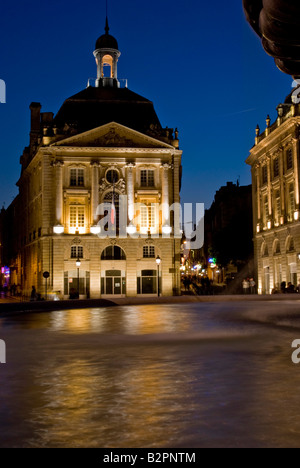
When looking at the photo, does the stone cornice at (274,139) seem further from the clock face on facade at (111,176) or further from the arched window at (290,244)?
the clock face on facade at (111,176)

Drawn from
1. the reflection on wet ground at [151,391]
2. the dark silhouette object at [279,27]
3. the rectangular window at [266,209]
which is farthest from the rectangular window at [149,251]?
the dark silhouette object at [279,27]

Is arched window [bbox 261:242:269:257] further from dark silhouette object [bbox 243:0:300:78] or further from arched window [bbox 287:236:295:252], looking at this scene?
dark silhouette object [bbox 243:0:300:78]

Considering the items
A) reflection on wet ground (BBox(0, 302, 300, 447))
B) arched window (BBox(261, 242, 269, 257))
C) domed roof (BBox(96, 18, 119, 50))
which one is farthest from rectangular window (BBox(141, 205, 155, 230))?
reflection on wet ground (BBox(0, 302, 300, 447))

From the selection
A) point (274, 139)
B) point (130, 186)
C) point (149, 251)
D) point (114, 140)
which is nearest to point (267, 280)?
point (149, 251)

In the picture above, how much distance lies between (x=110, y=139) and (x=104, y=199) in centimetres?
622

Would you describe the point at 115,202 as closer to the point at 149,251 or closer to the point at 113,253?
the point at 113,253

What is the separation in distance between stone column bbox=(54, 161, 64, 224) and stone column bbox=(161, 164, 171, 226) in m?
10.5

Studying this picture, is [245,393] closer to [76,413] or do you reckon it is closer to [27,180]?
[76,413]

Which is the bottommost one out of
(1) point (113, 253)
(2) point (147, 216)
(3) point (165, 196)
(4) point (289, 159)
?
(1) point (113, 253)

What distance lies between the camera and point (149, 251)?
213 ft

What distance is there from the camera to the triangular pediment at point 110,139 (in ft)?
211

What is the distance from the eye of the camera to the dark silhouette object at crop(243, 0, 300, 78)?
5598mm
